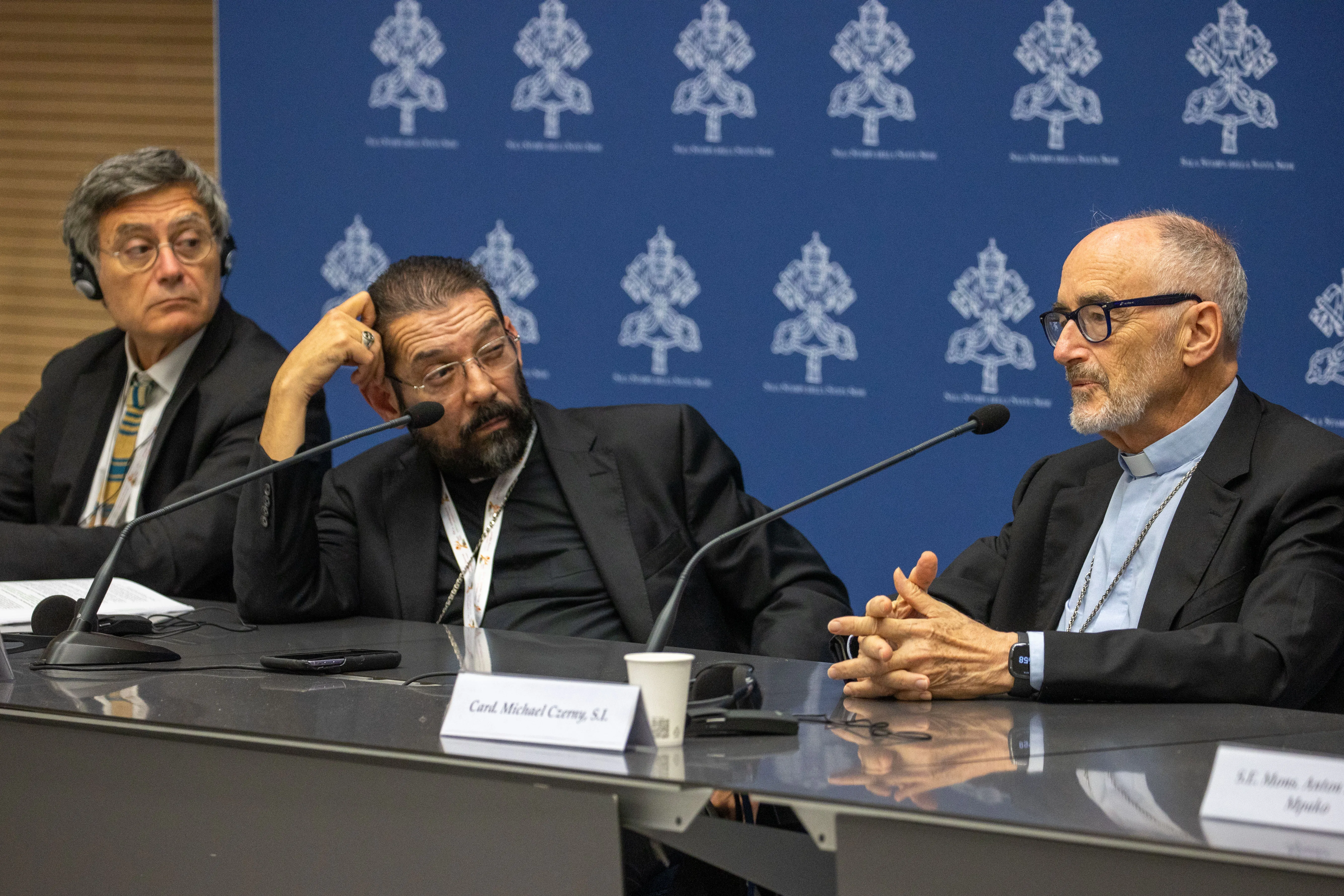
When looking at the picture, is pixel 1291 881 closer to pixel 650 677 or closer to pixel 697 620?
pixel 650 677

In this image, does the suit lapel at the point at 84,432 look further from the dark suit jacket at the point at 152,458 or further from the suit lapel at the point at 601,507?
the suit lapel at the point at 601,507

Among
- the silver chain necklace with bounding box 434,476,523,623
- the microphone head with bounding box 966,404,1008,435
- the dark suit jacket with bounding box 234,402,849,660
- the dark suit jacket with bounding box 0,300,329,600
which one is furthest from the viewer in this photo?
the dark suit jacket with bounding box 0,300,329,600

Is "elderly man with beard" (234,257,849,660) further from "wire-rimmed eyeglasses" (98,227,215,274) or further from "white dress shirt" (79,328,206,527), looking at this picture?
"wire-rimmed eyeglasses" (98,227,215,274)

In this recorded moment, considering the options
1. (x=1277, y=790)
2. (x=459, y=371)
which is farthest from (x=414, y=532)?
(x=1277, y=790)

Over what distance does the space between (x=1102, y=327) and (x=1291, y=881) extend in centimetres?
133

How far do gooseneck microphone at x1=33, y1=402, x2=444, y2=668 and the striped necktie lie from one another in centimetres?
102

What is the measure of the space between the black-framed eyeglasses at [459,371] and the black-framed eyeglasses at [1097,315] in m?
1.07

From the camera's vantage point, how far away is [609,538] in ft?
8.66

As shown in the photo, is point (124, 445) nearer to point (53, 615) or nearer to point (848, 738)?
point (53, 615)

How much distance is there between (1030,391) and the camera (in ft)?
11.8

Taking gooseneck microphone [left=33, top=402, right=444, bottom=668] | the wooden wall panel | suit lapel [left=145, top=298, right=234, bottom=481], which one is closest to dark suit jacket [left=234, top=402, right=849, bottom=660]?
gooseneck microphone [left=33, top=402, right=444, bottom=668]

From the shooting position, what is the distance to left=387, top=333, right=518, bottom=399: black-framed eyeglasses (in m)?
2.66

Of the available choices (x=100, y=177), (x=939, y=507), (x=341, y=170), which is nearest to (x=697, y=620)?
(x=939, y=507)

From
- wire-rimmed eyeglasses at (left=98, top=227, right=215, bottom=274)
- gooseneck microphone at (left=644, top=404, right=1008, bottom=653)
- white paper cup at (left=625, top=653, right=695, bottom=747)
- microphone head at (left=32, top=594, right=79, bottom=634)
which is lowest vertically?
microphone head at (left=32, top=594, right=79, bottom=634)
